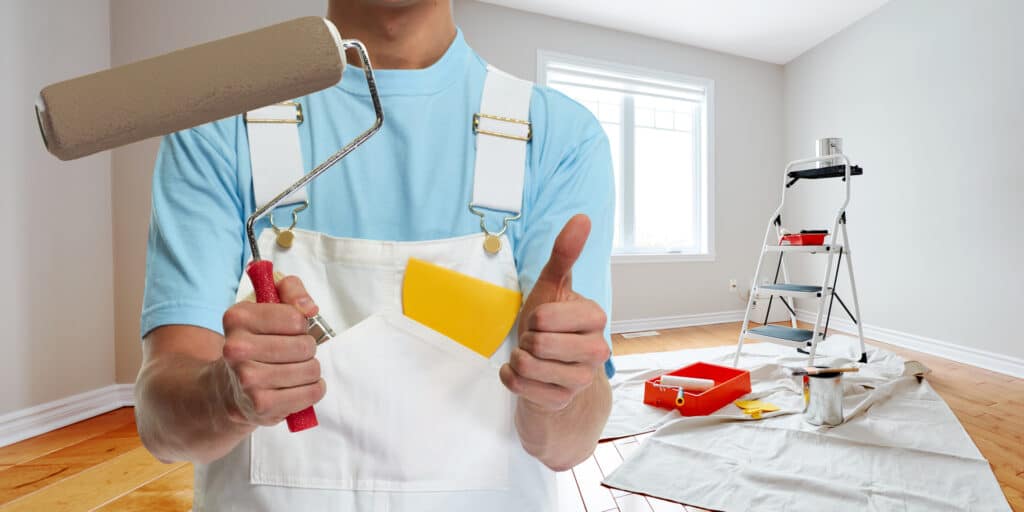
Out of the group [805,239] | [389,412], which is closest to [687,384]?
[805,239]

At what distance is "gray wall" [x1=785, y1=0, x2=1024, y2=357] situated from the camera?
2898 millimetres

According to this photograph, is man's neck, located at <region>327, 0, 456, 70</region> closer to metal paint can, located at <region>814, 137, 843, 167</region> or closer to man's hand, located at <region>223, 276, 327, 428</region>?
man's hand, located at <region>223, 276, 327, 428</region>

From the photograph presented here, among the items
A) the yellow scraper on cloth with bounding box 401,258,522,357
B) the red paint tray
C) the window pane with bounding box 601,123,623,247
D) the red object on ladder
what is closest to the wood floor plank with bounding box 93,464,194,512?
the yellow scraper on cloth with bounding box 401,258,522,357

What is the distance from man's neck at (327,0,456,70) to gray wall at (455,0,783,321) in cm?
334

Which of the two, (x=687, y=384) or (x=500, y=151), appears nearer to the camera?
(x=500, y=151)

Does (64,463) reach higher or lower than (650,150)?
lower

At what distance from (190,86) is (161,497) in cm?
158

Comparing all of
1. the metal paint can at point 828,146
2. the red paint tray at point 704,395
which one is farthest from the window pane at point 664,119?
the red paint tray at point 704,395

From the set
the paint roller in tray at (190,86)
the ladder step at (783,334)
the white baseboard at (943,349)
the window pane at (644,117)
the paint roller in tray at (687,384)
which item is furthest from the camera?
the window pane at (644,117)

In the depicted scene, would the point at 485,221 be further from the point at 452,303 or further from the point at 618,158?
the point at 618,158

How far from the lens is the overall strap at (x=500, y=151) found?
59cm

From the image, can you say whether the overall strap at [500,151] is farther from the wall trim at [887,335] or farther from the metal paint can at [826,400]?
the wall trim at [887,335]

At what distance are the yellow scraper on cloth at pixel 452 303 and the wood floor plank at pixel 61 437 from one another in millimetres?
1959

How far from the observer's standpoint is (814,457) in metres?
1.66
